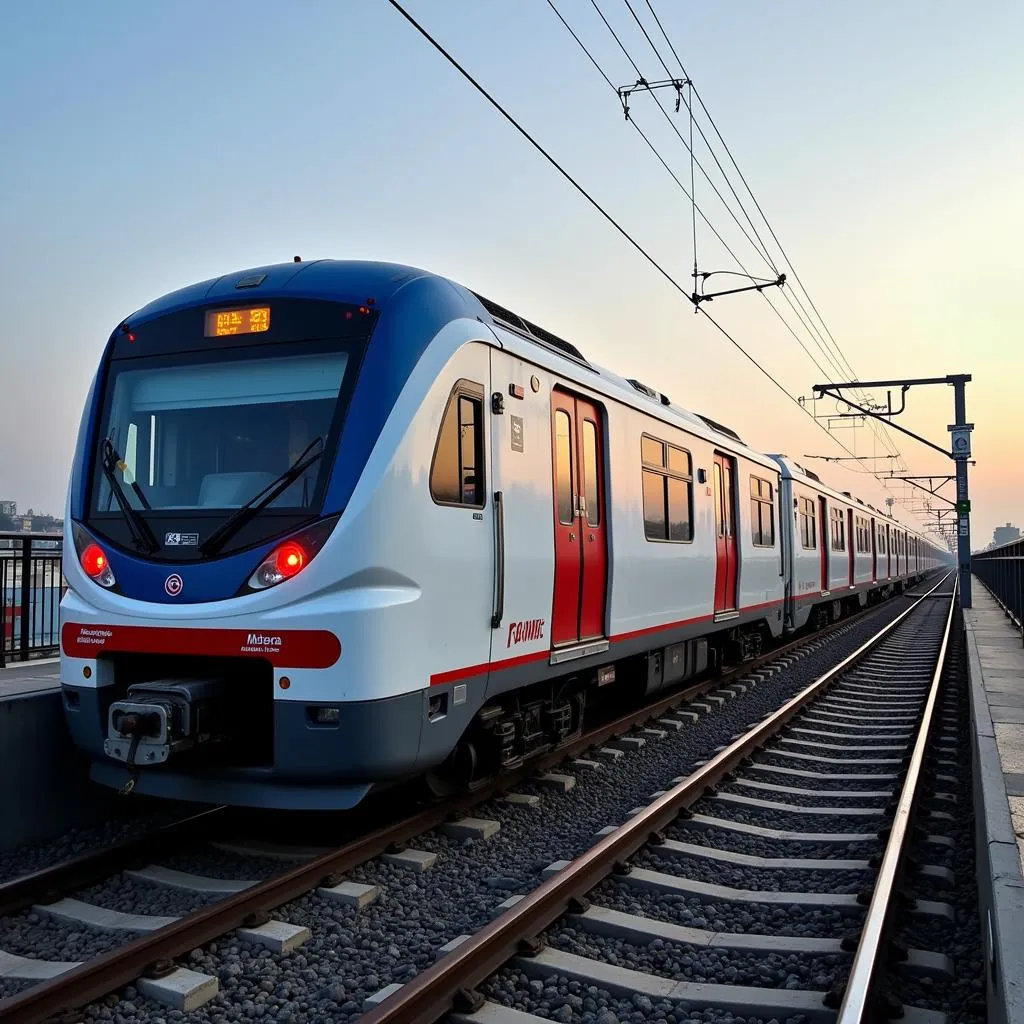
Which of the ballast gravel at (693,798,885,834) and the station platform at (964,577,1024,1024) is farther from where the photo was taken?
the ballast gravel at (693,798,885,834)

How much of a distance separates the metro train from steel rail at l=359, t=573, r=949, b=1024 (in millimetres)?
1010

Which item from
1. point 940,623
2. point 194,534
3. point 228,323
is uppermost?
point 228,323

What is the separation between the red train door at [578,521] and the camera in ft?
22.5

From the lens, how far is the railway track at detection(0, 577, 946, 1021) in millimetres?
3570

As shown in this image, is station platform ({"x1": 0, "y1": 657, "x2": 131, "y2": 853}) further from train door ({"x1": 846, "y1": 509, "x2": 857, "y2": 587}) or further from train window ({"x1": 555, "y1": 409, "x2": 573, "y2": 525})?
train door ({"x1": 846, "y1": 509, "x2": 857, "y2": 587})

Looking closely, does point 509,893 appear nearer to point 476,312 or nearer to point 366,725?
point 366,725

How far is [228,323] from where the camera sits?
18.8 feet

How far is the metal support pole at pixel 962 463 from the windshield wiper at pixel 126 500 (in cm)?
2364

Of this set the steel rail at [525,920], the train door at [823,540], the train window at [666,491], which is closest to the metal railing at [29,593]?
the train window at [666,491]

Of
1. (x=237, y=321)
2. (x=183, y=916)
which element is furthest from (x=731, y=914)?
(x=237, y=321)

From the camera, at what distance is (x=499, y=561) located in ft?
19.5

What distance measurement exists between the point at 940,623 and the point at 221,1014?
78.1ft

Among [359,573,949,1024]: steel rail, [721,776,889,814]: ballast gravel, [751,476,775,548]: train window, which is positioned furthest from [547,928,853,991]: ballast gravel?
[751,476,775,548]: train window

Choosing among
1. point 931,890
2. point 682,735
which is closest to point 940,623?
point 682,735
